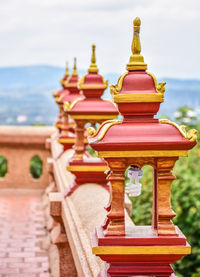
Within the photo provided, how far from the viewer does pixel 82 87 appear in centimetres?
593

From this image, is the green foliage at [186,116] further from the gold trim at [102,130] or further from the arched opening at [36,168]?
the gold trim at [102,130]

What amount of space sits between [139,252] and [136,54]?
1.08 metres

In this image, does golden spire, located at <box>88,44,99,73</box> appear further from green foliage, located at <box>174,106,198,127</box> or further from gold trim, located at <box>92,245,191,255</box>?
green foliage, located at <box>174,106,198,127</box>

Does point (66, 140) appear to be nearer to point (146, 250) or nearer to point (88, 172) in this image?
point (88, 172)

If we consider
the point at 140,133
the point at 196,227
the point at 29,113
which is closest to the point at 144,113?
the point at 140,133

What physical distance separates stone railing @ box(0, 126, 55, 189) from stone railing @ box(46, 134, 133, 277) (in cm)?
514

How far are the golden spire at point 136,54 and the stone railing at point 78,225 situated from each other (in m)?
1.14

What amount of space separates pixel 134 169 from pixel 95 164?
2.25 m

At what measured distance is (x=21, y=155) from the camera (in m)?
11.5

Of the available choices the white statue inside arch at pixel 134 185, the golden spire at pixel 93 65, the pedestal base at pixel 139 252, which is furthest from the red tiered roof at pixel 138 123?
the golden spire at pixel 93 65

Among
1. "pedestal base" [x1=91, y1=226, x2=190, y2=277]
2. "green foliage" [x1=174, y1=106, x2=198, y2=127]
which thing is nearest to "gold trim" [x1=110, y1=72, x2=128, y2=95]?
"pedestal base" [x1=91, y1=226, x2=190, y2=277]

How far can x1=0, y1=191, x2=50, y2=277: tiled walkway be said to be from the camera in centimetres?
613

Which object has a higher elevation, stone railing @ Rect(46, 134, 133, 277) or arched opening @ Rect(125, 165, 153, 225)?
stone railing @ Rect(46, 134, 133, 277)

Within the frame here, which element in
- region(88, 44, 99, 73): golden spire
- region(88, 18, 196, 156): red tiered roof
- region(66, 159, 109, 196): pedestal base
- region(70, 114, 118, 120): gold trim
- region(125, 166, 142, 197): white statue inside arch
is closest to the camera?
region(88, 18, 196, 156): red tiered roof
